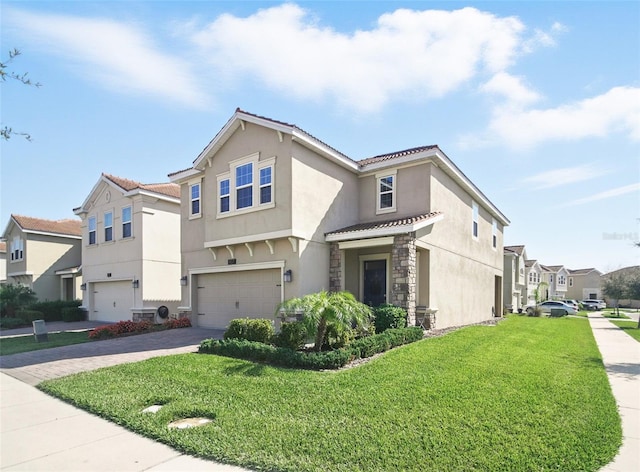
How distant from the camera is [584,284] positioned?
2709 inches

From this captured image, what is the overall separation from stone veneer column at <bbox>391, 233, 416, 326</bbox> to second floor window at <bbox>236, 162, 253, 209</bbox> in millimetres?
5517

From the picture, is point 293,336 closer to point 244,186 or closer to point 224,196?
point 244,186

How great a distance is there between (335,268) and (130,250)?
12062 millimetres

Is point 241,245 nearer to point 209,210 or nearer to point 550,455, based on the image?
point 209,210

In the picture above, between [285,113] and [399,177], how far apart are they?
4.98 metres

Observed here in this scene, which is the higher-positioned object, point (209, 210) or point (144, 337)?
point (209, 210)

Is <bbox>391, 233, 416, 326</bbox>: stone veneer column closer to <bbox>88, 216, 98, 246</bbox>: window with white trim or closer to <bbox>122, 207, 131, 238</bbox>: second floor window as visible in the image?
<bbox>122, 207, 131, 238</bbox>: second floor window

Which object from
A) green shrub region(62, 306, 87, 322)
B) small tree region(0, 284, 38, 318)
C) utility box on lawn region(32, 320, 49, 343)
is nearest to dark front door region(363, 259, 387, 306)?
utility box on lawn region(32, 320, 49, 343)

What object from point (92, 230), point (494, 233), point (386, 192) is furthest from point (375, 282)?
point (92, 230)

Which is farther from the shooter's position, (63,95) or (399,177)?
(399,177)

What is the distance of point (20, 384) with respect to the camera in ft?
26.5

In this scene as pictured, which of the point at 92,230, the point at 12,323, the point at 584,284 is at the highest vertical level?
the point at 92,230

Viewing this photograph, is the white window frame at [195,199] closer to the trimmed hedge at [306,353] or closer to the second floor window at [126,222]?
the second floor window at [126,222]

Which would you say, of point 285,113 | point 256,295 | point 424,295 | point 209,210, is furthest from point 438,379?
point 209,210
